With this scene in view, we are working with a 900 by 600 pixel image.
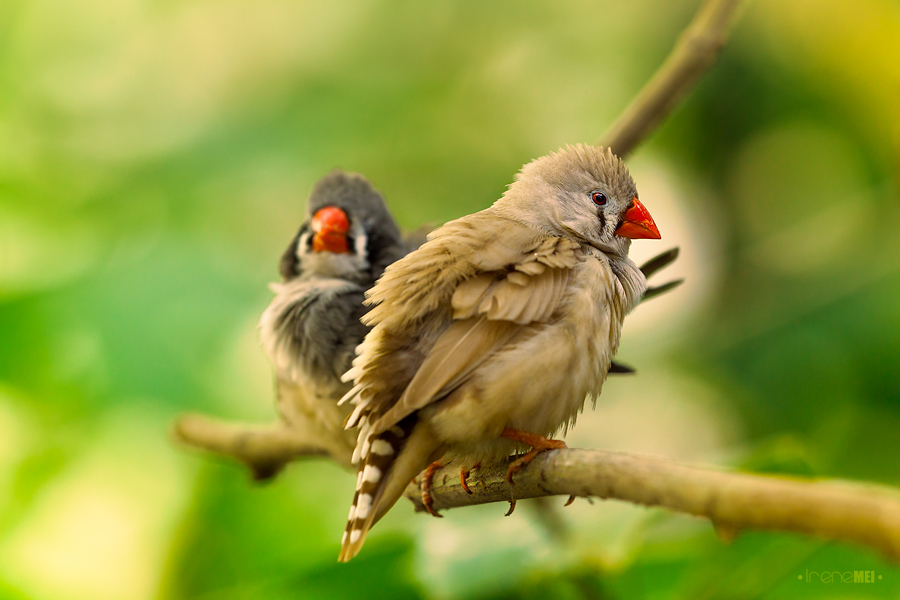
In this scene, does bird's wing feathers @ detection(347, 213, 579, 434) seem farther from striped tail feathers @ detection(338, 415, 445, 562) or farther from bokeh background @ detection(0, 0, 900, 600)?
bokeh background @ detection(0, 0, 900, 600)

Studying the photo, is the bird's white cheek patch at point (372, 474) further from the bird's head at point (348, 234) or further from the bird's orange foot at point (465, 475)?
the bird's head at point (348, 234)

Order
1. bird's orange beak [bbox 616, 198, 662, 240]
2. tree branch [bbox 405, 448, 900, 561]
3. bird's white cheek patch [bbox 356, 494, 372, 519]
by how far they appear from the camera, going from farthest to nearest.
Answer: bird's orange beak [bbox 616, 198, 662, 240]
bird's white cheek patch [bbox 356, 494, 372, 519]
tree branch [bbox 405, 448, 900, 561]

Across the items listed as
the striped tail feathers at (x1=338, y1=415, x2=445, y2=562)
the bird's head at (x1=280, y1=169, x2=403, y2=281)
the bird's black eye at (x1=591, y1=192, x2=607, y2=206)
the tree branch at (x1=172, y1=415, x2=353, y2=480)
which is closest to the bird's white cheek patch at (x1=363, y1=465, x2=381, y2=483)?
the striped tail feathers at (x1=338, y1=415, x2=445, y2=562)

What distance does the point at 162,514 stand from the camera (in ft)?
8.64

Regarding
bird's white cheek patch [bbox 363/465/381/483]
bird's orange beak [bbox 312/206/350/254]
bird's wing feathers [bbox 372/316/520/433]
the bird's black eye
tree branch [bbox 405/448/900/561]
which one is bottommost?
tree branch [bbox 405/448/900/561]

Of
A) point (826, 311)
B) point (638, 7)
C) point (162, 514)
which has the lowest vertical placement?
point (162, 514)

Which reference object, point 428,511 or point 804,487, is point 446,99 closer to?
point 428,511

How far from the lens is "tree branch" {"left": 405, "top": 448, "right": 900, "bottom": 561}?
0.63m

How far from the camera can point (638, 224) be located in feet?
4.09

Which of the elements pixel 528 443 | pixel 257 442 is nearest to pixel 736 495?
pixel 528 443

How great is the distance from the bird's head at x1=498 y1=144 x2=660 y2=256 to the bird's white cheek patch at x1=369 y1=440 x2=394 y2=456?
1.48 ft

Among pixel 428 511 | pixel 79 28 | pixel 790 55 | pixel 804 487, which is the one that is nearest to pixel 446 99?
pixel 790 55

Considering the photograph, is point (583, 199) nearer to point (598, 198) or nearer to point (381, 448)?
point (598, 198)

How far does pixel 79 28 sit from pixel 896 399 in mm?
3902
